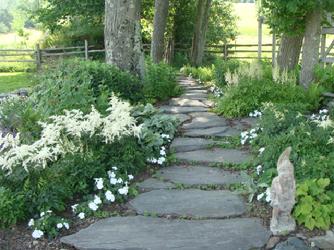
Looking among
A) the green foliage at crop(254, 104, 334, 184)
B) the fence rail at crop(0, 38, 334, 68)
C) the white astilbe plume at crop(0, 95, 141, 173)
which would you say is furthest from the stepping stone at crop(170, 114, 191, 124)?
the fence rail at crop(0, 38, 334, 68)

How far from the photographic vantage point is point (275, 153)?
4.43 metres

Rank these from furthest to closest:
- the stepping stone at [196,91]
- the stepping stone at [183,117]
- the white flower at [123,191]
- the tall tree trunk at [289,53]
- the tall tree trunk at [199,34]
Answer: the tall tree trunk at [199,34], the stepping stone at [196,91], the tall tree trunk at [289,53], the stepping stone at [183,117], the white flower at [123,191]

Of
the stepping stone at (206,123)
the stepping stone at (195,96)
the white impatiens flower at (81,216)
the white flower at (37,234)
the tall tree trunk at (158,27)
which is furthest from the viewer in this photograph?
the tall tree trunk at (158,27)

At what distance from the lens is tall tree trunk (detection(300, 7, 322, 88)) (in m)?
7.74

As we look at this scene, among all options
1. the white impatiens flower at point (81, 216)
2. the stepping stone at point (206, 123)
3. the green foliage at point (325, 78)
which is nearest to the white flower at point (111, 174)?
the white impatiens flower at point (81, 216)

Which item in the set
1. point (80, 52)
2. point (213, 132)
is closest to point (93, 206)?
point (213, 132)

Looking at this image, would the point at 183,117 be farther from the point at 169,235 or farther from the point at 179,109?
the point at 169,235

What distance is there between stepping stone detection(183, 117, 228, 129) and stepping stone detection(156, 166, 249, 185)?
1532 millimetres

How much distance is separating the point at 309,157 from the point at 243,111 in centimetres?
286

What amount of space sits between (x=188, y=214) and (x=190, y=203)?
209 millimetres

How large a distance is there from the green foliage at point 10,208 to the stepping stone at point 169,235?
1.47 ft

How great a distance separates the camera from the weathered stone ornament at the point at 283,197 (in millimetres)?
3404

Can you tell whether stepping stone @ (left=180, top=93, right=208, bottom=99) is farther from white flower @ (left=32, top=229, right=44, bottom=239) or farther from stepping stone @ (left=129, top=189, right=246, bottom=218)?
white flower @ (left=32, top=229, right=44, bottom=239)

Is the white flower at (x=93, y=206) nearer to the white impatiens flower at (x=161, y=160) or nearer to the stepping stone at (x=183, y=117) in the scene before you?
the white impatiens flower at (x=161, y=160)
